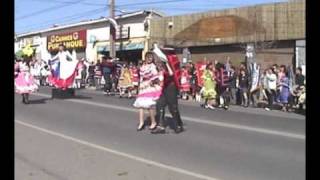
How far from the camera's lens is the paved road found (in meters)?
8.87

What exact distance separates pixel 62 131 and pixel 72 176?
200 inches

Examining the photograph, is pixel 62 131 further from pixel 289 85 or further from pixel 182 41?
pixel 182 41

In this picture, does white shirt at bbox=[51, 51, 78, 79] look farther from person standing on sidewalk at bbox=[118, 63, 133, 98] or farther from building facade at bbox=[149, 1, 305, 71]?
building facade at bbox=[149, 1, 305, 71]

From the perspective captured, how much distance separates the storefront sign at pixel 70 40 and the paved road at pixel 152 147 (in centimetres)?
3283

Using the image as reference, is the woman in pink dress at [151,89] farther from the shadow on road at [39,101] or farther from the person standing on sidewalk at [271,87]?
the person standing on sidewalk at [271,87]

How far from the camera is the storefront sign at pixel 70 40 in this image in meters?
50.3

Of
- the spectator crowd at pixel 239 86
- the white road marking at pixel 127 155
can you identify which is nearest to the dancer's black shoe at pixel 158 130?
the white road marking at pixel 127 155

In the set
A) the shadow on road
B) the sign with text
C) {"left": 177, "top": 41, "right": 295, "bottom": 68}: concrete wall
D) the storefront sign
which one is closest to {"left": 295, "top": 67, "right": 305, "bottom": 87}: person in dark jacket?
{"left": 177, "top": 41, "right": 295, "bottom": 68}: concrete wall

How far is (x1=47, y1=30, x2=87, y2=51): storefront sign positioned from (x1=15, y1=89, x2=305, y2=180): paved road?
32832 mm

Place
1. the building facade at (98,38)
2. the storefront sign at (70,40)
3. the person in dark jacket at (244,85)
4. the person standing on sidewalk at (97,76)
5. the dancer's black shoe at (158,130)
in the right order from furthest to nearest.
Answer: the storefront sign at (70,40), the building facade at (98,38), the person standing on sidewalk at (97,76), the person in dark jacket at (244,85), the dancer's black shoe at (158,130)

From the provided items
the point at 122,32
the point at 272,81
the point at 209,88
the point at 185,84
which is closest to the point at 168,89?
the point at 209,88

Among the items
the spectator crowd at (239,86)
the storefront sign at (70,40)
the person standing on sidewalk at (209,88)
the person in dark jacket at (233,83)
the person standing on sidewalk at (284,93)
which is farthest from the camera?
the storefront sign at (70,40)

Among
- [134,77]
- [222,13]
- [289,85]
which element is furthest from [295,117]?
[222,13]
